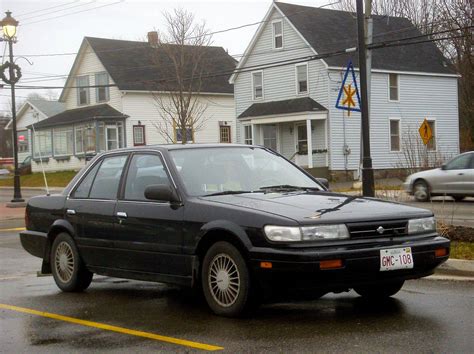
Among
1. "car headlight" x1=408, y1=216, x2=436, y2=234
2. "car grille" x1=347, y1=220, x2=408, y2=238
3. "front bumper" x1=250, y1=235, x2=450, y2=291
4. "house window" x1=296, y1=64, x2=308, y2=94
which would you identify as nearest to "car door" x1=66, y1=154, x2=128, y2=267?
"front bumper" x1=250, y1=235, x2=450, y2=291

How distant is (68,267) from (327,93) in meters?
28.3

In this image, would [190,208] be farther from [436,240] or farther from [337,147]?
[337,147]

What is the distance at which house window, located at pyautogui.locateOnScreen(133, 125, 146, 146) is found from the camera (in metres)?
46.2

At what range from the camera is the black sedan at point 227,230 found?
6.17 meters

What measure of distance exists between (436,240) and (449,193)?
50.3 ft

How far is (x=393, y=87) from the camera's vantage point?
38.7 metres

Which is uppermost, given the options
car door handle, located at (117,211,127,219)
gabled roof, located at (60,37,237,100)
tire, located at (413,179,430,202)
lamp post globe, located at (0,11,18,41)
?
gabled roof, located at (60,37,237,100)

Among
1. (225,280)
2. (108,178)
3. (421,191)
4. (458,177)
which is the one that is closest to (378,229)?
(225,280)

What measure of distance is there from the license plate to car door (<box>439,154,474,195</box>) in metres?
15.3

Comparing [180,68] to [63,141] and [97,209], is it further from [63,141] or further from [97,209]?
[97,209]

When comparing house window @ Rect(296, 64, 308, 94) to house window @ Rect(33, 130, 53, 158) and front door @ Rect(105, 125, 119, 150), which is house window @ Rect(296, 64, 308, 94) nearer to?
front door @ Rect(105, 125, 119, 150)

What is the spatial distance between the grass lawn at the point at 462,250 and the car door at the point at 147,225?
4.05m

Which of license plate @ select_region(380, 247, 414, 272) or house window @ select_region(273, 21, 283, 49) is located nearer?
license plate @ select_region(380, 247, 414, 272)

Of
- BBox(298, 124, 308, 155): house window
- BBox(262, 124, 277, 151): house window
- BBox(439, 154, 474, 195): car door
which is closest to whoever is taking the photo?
BBox(439, 154, 474, 195): car door
